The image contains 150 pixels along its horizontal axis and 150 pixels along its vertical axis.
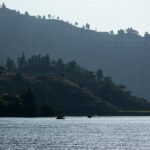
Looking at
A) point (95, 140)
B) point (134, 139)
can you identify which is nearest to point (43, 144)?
point (95, 140)

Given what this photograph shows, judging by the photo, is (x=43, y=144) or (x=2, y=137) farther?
(x=2, y=137)

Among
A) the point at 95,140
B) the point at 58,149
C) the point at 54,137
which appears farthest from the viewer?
the point at 54,137

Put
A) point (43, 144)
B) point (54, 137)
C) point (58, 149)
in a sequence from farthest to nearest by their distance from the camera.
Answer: point (54, 137)
point (43, 144)
point (58, 149)

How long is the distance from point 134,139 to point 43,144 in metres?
25.2

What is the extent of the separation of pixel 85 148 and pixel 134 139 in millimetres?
28714

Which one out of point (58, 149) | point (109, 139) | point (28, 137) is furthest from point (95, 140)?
point (58, 149)

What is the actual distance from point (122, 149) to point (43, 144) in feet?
56.2

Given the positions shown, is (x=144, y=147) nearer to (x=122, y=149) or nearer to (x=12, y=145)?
(x=122, y=149)

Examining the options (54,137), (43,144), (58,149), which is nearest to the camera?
(58,149)

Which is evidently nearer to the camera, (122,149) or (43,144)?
(122,149)

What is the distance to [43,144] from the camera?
425 feet

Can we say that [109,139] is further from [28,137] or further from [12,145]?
[12,145]

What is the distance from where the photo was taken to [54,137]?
15150 cm

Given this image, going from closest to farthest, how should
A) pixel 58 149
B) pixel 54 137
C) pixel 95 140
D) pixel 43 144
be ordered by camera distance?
1. pixel 58 149
2. pixel 43 144
3. pixel 95 140
4. pixel 54 137
